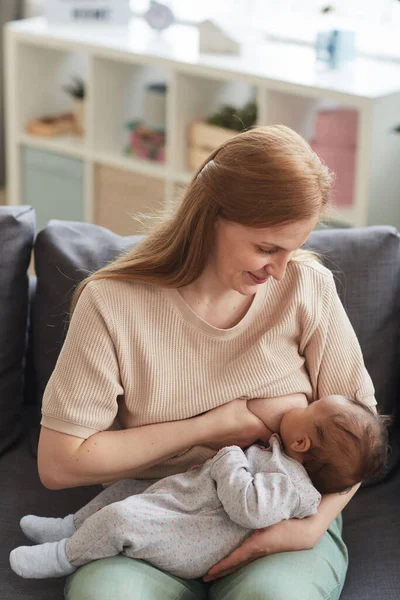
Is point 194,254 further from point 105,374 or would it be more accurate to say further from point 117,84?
point 117,84

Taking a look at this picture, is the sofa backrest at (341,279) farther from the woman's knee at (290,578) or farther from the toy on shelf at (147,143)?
the toy on shelf at (147,143)

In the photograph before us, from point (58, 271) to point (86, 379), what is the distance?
1.16ft

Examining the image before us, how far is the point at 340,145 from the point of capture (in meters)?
2.97

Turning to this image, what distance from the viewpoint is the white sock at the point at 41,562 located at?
155 centimetres

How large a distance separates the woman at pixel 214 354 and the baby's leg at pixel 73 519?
0.04 meters

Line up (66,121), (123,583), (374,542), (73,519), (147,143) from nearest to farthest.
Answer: (123,583) < (73,519) < (374,542) < (147,143) < (66,121)

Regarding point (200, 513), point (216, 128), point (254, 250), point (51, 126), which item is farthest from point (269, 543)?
point (51, 126)

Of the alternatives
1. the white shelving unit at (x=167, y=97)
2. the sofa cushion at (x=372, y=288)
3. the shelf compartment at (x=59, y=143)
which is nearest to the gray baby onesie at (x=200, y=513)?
the sofa cushion at (x=372, y=288)

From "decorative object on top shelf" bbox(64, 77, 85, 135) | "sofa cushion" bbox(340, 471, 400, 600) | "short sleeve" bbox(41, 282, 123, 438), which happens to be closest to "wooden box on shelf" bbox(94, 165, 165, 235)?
"decorative object on top shelf" bbox(64, 77, 85, 135)

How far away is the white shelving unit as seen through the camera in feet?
9.20

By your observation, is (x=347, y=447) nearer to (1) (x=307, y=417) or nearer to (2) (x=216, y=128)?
(1) (x=307, y=417)

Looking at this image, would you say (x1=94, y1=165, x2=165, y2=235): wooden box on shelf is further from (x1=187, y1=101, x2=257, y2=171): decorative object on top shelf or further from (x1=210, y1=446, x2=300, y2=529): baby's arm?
(x1=210, y1=446, x2=300, y2=529): baby's arm

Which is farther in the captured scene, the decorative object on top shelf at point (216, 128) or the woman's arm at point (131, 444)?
the decorative object on top shelf at point (216, 128)

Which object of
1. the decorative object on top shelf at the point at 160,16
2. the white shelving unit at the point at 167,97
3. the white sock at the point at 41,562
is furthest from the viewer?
the decorative object on top shelf at the point at 160,16
